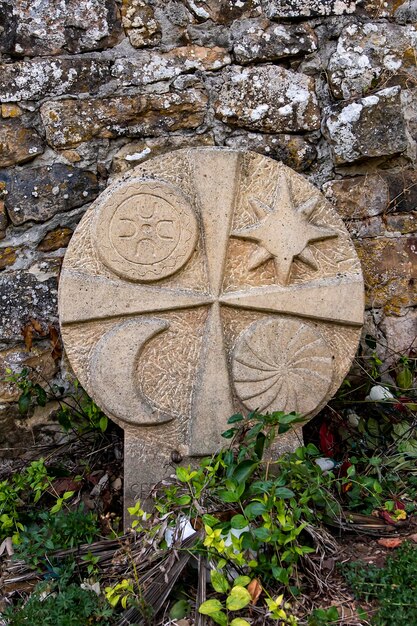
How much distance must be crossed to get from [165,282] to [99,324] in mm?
248

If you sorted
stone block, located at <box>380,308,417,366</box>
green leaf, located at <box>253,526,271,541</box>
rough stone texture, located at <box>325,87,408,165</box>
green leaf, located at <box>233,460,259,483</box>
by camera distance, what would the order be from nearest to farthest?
1. green leaf, located at <box>253,526,271,541</box>
2. green leaf, located at <box>233,460,259,483</box>
3. rough stone texture, located at <box>325,87,408,165</box>
4. stone block, located at <box>380,308,417,366</box>

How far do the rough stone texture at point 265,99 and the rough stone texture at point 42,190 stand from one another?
59cm

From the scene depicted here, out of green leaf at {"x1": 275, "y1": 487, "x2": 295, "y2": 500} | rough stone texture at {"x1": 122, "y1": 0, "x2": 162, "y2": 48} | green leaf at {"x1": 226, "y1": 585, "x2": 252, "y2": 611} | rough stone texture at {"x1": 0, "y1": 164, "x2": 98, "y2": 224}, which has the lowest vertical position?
green leaf at {"x1": 226, "y1": 585, "x2": 252, "y2": 611}

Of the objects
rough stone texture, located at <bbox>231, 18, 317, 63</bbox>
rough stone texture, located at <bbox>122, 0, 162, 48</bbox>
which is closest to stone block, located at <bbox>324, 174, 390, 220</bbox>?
rough stone texture, located at <bbox>231, 18, 317, 63</bbox>

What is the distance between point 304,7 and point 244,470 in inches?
69.4

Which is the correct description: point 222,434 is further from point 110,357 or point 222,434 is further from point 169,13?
point 169,13

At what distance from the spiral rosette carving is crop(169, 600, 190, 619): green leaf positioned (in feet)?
2.17

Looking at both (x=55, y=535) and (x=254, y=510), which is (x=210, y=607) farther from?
(x=55, y=535)

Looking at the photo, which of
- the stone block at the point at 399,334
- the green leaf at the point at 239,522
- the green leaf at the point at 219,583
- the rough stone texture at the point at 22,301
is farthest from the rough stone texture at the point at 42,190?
the green leaf at the point at 219,583

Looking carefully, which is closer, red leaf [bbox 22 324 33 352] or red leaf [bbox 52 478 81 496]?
red leaf [bbox 52 478 81 496]

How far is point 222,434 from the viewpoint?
7.16 ft

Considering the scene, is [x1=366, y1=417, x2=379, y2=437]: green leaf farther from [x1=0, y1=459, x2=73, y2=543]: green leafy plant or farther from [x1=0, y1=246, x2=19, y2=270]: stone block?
[x1=0, y1=246, x2=19, y2=270]: stone block

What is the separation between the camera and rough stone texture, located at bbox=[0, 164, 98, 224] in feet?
8.90

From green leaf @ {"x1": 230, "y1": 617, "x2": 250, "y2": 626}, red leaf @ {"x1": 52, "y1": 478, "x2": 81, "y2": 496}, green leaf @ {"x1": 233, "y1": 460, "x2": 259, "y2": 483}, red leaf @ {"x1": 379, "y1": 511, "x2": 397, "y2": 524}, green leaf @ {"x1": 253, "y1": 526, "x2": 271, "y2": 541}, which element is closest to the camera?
green leaf @ {"x1": 230, "y1": 617, "x2": 250, "y2": 626}
